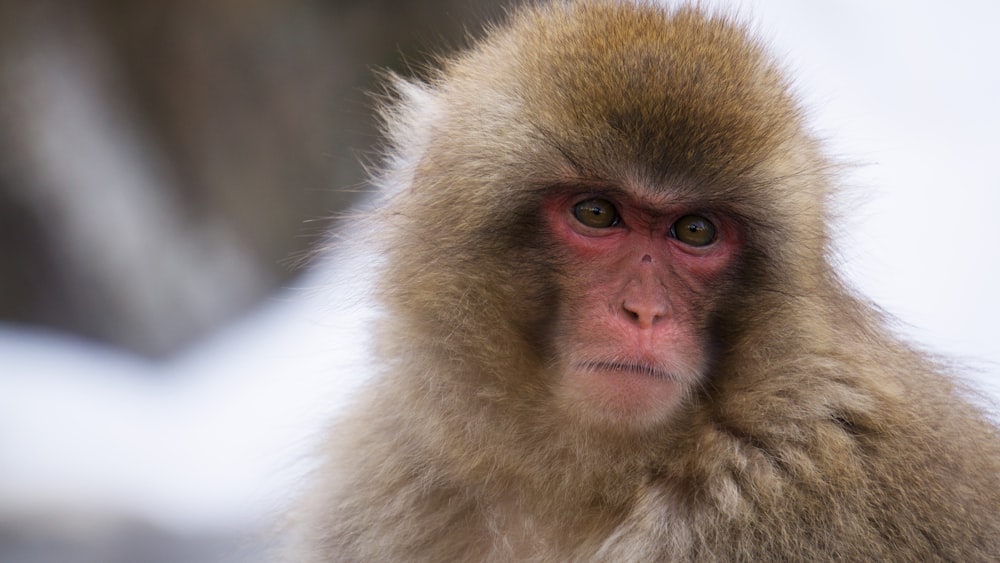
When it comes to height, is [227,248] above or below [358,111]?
below

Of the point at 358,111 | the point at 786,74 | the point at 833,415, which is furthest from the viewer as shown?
the point at 358,111

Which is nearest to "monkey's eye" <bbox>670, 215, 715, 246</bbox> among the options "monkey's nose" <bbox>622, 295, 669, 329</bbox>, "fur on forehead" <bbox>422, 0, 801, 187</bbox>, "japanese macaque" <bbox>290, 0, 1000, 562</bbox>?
"japanese macaque" <bbox>290, 0, 1000, 562</bbox>

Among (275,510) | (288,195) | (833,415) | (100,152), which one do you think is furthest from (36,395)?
(833,415)

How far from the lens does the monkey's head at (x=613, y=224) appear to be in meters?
2.41

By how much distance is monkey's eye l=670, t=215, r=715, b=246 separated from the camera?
8.32 feet

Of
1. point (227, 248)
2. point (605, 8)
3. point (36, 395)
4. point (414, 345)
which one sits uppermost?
point (605, 8)

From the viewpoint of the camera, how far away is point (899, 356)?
2.66 m

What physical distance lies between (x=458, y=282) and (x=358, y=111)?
4.44 meters

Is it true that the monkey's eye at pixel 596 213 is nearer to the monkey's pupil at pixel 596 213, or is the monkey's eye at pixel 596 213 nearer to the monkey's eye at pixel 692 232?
the monkey's pupil at pixel 596 213

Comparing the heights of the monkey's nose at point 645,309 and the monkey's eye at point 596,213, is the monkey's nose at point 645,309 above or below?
below

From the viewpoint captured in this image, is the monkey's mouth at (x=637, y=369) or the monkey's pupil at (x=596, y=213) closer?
the monkey's mouth at (x=637, y=369)

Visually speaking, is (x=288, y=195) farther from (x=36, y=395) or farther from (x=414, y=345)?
(x=414, y=345)

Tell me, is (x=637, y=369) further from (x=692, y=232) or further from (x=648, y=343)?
(x=692, y=232)

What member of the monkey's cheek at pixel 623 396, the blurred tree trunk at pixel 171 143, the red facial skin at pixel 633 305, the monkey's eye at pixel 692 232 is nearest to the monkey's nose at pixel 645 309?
the red facial skin at pixel 633 305
